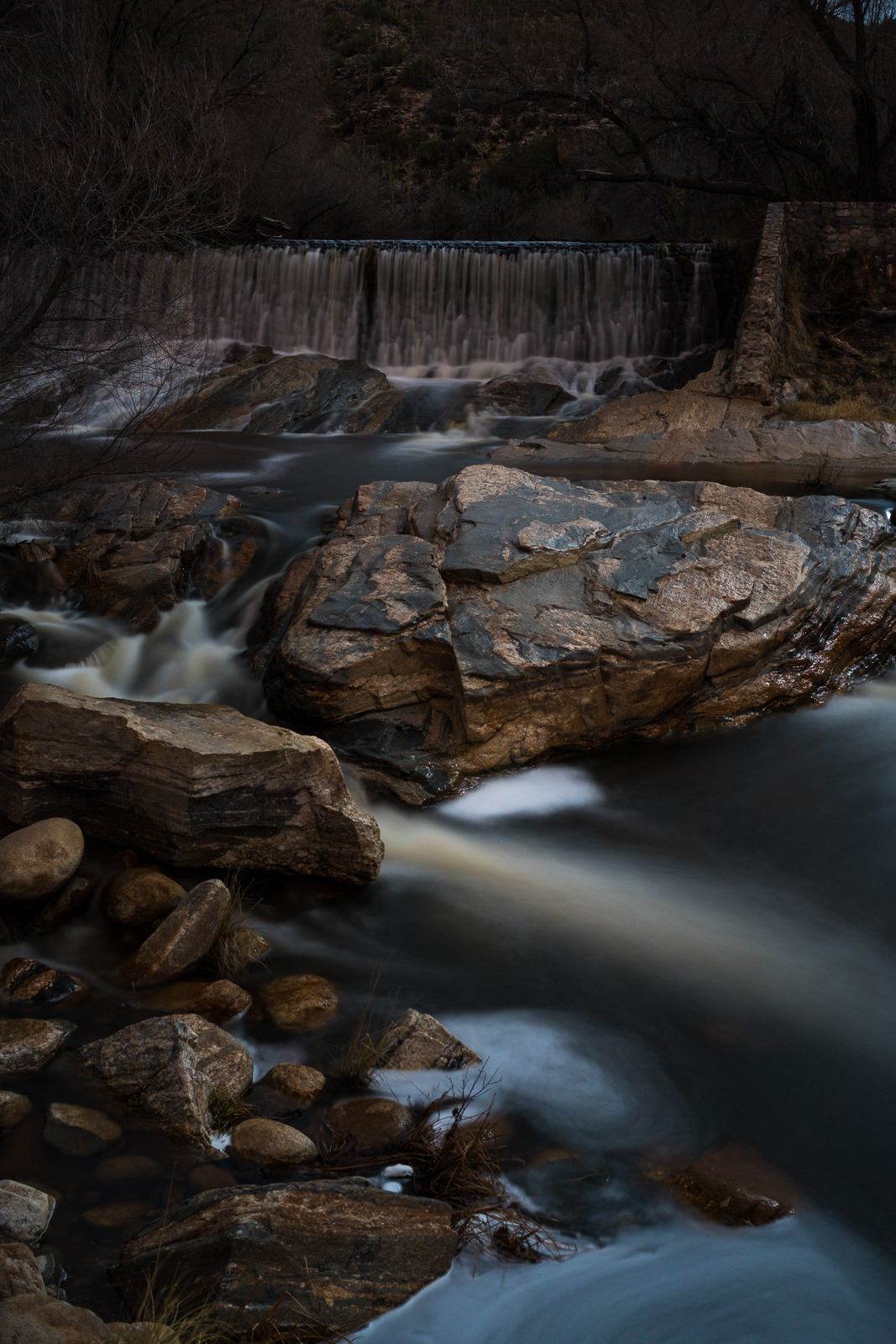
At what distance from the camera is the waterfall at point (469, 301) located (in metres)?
15.3

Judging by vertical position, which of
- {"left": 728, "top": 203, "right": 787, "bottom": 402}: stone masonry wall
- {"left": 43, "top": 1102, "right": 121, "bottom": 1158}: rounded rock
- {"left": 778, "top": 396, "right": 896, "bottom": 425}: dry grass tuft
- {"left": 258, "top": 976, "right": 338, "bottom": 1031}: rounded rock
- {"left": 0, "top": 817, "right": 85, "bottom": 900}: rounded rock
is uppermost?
{"left": 728, "top": 203, "right": 787, "bottom": 402}: stone masonry wall

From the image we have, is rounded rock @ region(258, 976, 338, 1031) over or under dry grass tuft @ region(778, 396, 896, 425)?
under

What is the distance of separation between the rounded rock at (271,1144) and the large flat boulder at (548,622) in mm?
2144

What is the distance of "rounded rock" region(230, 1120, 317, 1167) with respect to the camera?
252 centimetres

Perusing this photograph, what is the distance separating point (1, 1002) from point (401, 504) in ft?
12.4

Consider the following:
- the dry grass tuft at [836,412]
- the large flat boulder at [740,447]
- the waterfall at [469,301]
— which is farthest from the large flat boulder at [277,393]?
the dry grass tuft at [836,412]

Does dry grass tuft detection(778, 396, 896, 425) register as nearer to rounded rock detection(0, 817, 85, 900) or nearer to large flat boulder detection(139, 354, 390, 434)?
large flat boulder detection(139, 354, 390, 434)

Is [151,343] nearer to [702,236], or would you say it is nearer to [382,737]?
[382,737]

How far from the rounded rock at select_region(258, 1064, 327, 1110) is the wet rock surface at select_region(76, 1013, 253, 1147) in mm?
76

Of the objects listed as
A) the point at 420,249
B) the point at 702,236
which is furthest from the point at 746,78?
the point at 420,249

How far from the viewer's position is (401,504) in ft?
20.0

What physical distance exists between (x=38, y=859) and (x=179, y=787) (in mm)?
545

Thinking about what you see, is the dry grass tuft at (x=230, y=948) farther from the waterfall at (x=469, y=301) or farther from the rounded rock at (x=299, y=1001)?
the waterfall at (x=469, y=301)

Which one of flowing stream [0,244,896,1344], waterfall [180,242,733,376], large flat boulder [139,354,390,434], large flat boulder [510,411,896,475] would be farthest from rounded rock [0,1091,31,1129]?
waterfall [180,242,733,376]
